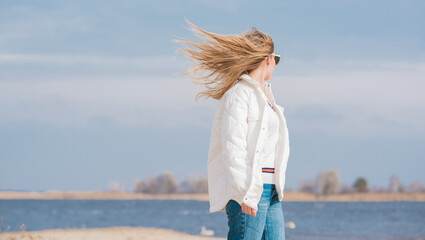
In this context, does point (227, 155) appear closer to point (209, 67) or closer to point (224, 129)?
point (224, 129)

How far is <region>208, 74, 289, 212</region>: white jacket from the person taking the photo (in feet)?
12.1

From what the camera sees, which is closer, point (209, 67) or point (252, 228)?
point (252, 228)

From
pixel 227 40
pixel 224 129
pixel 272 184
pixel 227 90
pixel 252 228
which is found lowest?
pixel 252 228

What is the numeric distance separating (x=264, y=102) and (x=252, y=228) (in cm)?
83

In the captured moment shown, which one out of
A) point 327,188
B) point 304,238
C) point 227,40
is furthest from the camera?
point 327,188

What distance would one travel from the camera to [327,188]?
83.8 m

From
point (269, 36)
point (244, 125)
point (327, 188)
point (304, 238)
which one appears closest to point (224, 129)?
point (244, 125)

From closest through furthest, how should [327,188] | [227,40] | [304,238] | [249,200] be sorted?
[249,200] < [227,40] < [304,238] < [327,188]

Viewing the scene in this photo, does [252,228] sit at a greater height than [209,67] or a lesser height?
lesser

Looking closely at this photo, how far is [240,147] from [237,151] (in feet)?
0.11

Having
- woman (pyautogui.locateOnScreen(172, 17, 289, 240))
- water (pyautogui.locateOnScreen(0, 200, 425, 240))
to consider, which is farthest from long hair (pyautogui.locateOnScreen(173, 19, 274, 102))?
water (pyautogui.locateOnScreen(0, 200, 425, 240))

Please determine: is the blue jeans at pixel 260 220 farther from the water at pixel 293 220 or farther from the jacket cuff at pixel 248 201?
the water at pixel 293 220

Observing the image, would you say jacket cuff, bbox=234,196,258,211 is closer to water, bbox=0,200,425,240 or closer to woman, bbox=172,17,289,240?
woman, bbox=172,17,289,240

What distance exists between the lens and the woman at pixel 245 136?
3.70 meters
